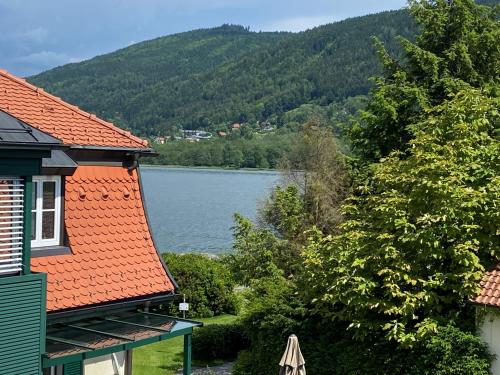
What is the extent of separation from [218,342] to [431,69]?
12.0 metres

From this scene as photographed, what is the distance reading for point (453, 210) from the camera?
49.4ft

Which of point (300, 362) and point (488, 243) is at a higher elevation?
point (488, 243)

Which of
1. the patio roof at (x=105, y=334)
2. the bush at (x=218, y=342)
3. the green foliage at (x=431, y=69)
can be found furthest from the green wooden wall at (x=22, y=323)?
the green foliage at (x=431, y=69)

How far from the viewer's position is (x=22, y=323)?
33.3ft

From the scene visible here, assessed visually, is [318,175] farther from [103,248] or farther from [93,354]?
[93,354]

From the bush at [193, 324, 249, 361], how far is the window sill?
525 inches

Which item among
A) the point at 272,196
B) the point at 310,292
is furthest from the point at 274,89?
the point at 310,292

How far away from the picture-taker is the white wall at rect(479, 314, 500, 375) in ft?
49.7

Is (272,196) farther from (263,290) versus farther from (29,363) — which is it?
(29,363)

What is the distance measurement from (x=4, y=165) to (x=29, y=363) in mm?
2972

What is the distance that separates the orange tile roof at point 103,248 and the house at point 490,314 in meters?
6.91

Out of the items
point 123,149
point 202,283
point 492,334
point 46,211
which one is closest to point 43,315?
point 46,211

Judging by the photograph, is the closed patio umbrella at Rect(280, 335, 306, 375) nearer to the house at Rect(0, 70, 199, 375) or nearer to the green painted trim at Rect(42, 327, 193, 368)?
the house at Rect(0, 70, 199, 375)

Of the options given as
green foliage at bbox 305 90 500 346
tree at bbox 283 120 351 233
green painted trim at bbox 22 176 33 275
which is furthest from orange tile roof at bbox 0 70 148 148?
tree at bbox 283 120 351 233
